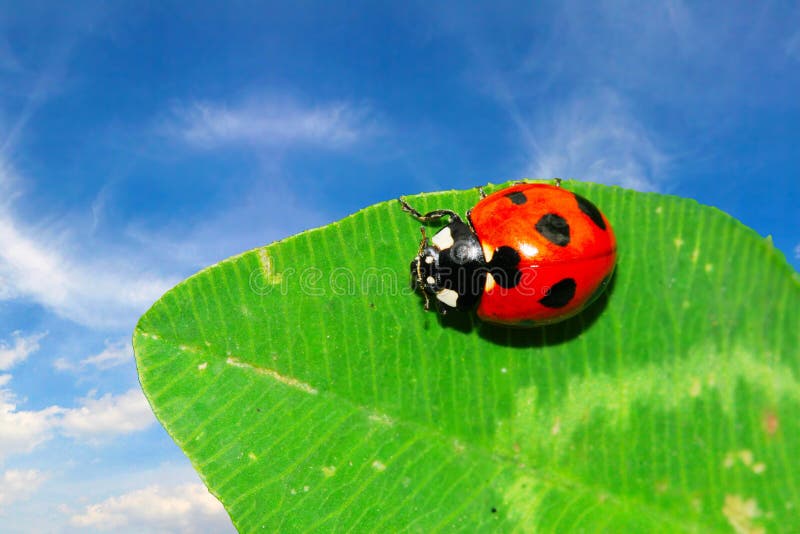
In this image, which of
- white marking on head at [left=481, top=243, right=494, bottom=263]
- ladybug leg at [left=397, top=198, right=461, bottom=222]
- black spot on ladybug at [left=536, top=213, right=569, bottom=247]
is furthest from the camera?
white marking on head at [left=481, top=243, right=494, bottom=263]

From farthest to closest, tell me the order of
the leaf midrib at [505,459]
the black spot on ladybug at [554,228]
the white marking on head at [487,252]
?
the white marking on head at [487,252]
the black spot on ladybug at [554,228]
the leaf midrib at [505,459]

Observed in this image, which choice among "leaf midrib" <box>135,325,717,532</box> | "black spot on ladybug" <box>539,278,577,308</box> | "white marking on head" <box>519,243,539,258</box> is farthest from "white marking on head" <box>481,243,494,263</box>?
"leaf midrib" <box>135,325,717,532</box>

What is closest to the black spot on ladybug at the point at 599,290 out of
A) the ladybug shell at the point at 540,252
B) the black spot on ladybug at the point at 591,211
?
the ladybug shell at the point at 540,252

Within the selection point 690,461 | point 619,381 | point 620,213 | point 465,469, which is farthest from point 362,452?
point 620,213

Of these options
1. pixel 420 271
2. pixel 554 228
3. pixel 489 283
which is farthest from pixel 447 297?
pixel 554 228

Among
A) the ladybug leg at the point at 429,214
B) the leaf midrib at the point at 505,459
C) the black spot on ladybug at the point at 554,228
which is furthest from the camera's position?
the black spot on ladybug at the point at 554,228

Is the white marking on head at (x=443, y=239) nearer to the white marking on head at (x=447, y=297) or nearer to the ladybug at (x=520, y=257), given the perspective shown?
the ladybug at (x=520, y=257)

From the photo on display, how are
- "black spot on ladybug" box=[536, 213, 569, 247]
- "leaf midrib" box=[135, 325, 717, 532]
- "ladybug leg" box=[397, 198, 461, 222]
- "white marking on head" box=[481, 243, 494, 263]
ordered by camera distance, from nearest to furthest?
"leaf midrib" box=[135, 325, 717, 532]
"ladybug leg" box=[397, 198, 461, 222]
"black spot on ladybug" box=[536, 213, 569, 247]
"white marking on head" box=[481, 243, 494, 263]

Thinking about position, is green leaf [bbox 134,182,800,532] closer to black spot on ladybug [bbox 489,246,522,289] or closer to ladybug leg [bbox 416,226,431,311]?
ladybug leg [bbox 416,226,431,311]
